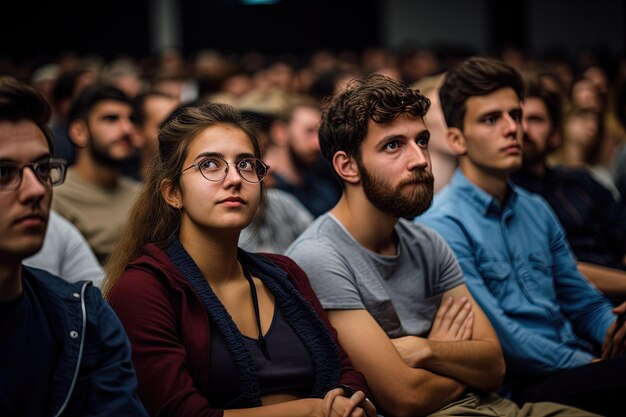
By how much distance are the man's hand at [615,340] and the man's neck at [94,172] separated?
2.25 meters

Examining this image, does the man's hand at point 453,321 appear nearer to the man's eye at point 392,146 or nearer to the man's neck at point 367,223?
the man's neck at point 367,223

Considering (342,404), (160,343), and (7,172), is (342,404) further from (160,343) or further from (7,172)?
(7,172)

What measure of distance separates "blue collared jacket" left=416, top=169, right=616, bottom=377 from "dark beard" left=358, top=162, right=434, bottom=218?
0.42 meters

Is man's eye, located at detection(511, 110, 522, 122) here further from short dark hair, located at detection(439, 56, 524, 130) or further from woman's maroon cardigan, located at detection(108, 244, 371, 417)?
woman's maroon cardigan, located at detection(108, 244, 371, 417)

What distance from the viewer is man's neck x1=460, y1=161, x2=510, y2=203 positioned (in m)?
2.96

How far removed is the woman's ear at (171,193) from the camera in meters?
2.18

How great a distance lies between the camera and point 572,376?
2586mm

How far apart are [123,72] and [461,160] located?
5.52 meters

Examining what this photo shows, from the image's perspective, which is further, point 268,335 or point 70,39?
point 70,39

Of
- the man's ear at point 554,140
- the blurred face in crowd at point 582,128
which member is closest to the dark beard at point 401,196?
the man's ear at point 554,140

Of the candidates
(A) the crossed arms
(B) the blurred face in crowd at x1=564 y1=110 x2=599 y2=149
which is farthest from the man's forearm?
(B) the blurred face in crowd at x1=564 y1=110 x2=599 y2=149

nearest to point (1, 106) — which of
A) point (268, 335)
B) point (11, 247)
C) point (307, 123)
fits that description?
point (11, 247)

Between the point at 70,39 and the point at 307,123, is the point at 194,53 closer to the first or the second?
the point at 70,39

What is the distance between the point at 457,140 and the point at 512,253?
0.46m
